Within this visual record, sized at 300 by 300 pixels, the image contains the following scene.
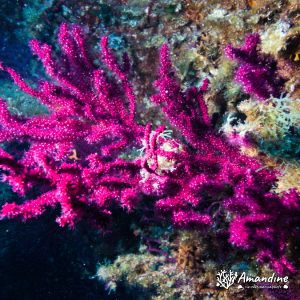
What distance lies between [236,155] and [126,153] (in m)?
1.09

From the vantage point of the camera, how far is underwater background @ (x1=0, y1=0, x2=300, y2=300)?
247cm

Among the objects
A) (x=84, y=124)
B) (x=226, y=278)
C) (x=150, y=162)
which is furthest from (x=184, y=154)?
(x=226, y=278)

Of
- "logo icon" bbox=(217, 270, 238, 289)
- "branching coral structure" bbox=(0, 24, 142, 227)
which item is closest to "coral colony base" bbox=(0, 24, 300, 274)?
"branching coral structure" bbox=(0, 24, 142, 227)

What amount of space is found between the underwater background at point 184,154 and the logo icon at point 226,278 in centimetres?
5

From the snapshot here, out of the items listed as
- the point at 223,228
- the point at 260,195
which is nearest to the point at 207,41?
the point at 260,195

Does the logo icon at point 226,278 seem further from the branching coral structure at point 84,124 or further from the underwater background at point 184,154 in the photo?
the branching coral structure at point 84,124

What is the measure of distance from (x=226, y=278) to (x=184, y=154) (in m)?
1.12

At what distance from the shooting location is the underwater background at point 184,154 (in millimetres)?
2475

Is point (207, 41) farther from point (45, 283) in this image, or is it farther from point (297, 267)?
point (45, 283)

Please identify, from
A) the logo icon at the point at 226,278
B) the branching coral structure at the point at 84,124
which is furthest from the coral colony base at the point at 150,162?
the logo icon at the point at 226,278

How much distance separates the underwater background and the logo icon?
5cm

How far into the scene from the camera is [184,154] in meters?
2.78

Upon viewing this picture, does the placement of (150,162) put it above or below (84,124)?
below

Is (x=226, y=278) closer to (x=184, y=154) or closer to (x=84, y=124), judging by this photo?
(x=184, y=154)
